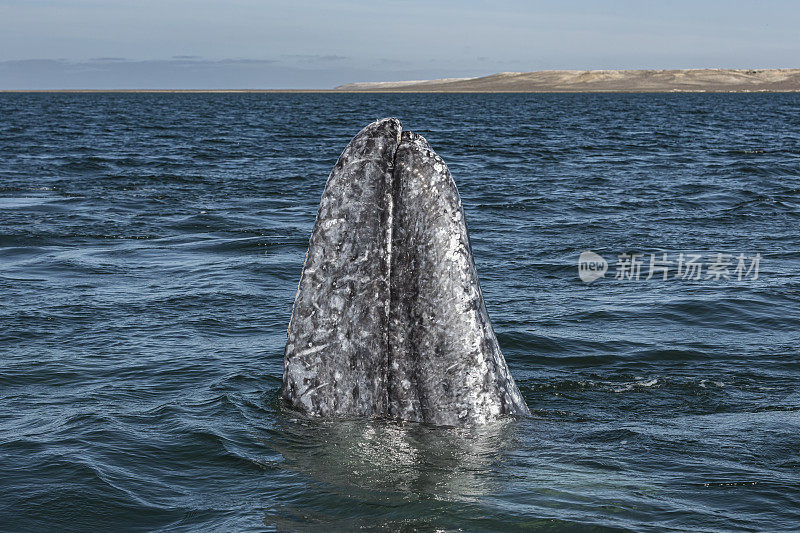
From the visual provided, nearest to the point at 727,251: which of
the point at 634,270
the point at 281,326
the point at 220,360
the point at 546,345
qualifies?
the point at 634,270

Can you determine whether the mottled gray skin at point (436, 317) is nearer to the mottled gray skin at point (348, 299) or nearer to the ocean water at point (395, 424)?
the mottled gray skin at point (348, 299)

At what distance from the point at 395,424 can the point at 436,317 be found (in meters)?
0.66

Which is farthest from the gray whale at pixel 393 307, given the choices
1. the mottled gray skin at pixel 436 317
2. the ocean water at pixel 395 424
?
the ocean water at pixel 395 424

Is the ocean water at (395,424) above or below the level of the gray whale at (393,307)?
below

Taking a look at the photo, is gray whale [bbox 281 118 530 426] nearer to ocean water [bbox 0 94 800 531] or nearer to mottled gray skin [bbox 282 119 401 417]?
mottled gray skin [bbox 282 119 401 417]

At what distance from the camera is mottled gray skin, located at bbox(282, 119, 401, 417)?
213 inches

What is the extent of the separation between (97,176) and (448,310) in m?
19.9

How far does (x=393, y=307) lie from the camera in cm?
546

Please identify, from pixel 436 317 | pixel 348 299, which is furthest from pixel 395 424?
pixel 348 299

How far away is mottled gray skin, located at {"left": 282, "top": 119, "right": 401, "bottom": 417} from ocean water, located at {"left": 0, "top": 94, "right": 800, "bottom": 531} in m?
0.20

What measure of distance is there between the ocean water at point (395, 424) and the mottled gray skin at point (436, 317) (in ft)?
0.60

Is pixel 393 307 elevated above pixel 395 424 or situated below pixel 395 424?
above

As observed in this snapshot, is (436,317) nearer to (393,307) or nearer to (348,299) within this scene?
(393,307)

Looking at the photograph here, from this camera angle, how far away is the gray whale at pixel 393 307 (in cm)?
536
